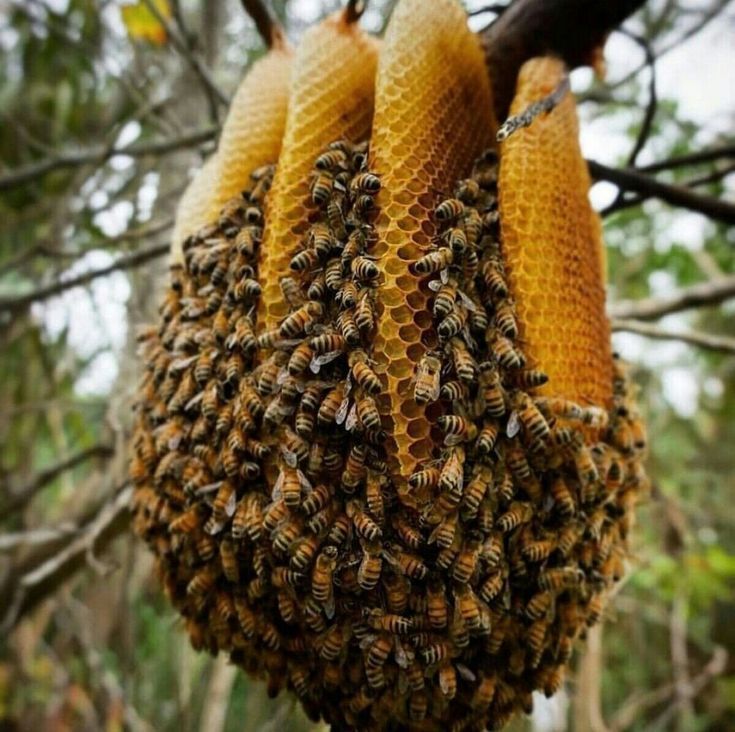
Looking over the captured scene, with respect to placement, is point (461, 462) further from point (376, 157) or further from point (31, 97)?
point (31, 97)

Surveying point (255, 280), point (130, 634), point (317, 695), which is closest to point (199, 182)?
point (255, 280)

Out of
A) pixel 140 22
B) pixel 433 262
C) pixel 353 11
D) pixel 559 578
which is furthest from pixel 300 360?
pixel 140 22

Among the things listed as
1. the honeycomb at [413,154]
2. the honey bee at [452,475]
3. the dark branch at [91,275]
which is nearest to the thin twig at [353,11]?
the honeycomb at [413,154]

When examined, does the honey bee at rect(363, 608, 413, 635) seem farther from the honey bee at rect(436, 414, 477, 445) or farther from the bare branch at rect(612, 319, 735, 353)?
the bare branch at rect(612, 319, 735, 353)

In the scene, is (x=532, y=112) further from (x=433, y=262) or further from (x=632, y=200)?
(x=632, y=200)

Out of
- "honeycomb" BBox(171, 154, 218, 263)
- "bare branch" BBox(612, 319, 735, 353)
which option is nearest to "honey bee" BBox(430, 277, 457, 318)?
"honeycomb" BBox(171, 154, 218, 263)

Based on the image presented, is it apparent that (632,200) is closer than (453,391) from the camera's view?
No
